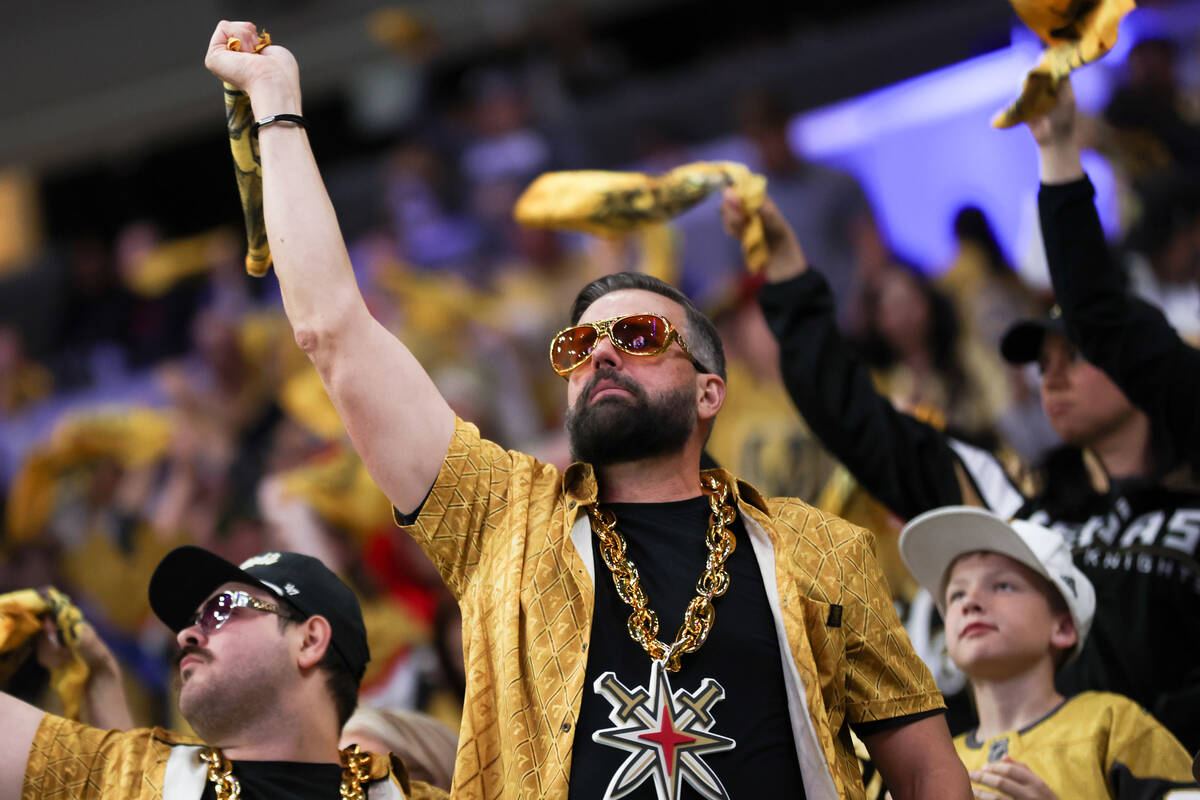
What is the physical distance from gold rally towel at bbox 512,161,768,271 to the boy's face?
0.93m

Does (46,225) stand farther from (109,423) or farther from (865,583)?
(865,583)

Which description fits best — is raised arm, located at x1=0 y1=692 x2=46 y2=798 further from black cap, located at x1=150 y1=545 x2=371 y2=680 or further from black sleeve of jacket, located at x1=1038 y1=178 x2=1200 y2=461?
black sleeve of jacket, located at x1=1038 y1=178 x2=1200 y2=461

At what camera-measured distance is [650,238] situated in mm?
5398

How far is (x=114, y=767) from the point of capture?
2619mm

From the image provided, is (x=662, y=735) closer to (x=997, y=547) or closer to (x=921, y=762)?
(x=921, y=762)

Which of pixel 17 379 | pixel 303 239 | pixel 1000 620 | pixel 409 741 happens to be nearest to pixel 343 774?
pixel 409 741

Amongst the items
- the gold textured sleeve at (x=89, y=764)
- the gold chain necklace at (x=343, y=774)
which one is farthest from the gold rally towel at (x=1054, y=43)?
the gold textured sleeve at (x=89, y=764)

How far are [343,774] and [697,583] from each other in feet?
2.93

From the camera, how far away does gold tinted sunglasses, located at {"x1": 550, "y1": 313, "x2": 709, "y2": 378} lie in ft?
7.88

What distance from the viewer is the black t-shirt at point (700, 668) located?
2.09 meters

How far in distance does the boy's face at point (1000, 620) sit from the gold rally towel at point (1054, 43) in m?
0.96

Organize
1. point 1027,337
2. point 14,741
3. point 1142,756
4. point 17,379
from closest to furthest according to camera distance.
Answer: point 14,741, point 1142,756, point 1027,337, point 17,379

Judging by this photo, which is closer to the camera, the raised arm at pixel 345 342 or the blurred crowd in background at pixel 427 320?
the raised arm at pixel 345 342

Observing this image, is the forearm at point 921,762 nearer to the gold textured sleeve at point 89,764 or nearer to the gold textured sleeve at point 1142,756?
the gold textured sleeve at point 1142,756
